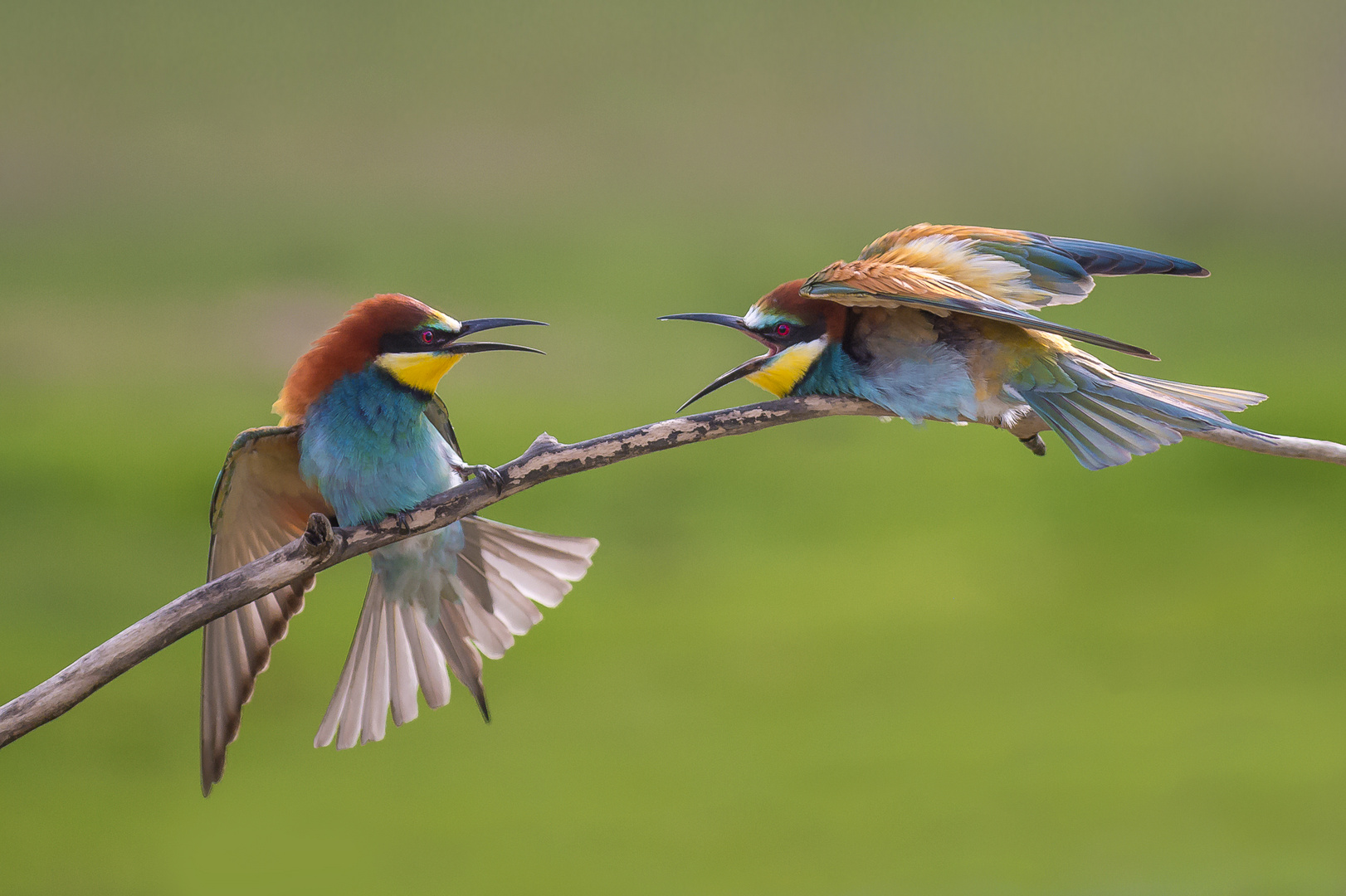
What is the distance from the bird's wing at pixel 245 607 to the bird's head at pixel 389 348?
8cm

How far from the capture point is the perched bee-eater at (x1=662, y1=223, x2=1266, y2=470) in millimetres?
1121

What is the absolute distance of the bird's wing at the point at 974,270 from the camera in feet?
3.50

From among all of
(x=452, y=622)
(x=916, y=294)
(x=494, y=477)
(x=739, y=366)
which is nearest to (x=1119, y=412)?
(x=916, y=294)

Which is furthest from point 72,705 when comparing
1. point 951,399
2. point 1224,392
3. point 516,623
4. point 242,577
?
point 1224,392

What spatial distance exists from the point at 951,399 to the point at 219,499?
2.29ft

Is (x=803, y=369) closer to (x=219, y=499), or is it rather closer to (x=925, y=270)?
(x=925, y=270)

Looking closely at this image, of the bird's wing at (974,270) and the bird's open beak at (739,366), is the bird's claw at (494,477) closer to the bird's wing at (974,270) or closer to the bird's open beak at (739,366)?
the bird's open beak at (739,366)

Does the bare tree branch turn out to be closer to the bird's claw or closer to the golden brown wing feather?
the bird's claw

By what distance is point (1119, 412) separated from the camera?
1133mm

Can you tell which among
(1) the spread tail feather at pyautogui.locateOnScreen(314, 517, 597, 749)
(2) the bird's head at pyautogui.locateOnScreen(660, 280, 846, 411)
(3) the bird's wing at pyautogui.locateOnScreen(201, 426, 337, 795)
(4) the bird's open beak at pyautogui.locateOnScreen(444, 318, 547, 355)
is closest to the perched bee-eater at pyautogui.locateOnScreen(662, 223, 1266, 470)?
(2) the bird's head at pyautogui.locateOnScreen(660, 280, 846, 411)

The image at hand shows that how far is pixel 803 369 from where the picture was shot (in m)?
1.16

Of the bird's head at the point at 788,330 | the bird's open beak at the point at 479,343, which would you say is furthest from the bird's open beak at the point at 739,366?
the bird's open beak at the point at 479,343

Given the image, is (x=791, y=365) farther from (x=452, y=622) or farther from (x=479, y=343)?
(x=452, y=622)

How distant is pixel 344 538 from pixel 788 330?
1.48ft
